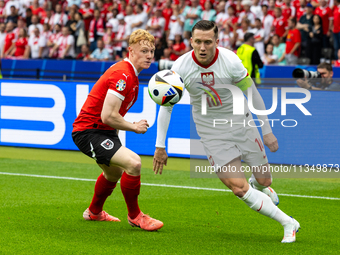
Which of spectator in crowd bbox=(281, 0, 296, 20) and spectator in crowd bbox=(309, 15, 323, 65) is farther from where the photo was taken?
spectator in crowd bbox=(281, 0, 296, 20)

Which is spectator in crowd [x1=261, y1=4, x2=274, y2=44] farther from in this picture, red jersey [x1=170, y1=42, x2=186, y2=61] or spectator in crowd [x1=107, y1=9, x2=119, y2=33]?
spectator in crowd [x1=107, y1=9, x2=119, y2=33]

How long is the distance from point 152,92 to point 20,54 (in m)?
14.2

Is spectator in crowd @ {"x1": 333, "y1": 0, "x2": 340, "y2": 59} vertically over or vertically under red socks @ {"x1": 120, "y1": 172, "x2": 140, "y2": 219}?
over

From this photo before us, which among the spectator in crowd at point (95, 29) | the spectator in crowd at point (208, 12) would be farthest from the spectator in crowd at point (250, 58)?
the spectator in crowd at point (95, 29)

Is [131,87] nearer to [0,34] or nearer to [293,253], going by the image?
[293,253]

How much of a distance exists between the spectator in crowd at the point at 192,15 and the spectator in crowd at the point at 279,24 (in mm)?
2253

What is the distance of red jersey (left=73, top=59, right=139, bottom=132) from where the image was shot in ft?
16.5

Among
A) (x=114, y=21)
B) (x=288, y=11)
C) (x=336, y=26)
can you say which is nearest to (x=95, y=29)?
(x=114, y=21)

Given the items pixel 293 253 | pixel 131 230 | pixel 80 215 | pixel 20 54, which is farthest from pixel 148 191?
pixel 20 54

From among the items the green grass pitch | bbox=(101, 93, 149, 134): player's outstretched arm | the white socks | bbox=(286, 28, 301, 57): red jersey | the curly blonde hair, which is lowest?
the green grass pitch

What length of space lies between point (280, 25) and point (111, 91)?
33.0ft

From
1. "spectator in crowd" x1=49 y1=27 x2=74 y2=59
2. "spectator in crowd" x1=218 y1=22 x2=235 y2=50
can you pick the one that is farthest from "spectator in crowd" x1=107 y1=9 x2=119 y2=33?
"spectator in crowd" x1=218 y1=22 x2=235 y2=50

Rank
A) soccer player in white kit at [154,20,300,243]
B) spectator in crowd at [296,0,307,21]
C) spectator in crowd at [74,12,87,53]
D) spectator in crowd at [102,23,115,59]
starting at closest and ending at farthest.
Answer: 1. soccer player in white kit at [154,20,300,243]
2. spectator in crowd at [296,0,307,21]
3. spectator in crowd at [102,23,115,59]
4. spectator in crowd at [74,12,87,53]

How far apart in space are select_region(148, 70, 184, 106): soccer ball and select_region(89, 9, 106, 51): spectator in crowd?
12.5 meters
